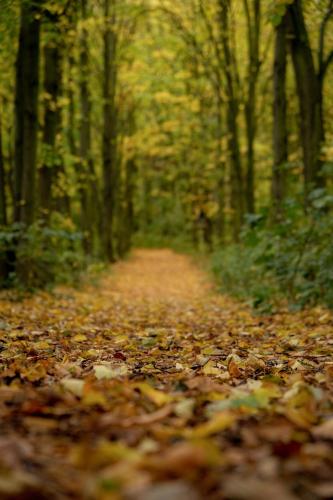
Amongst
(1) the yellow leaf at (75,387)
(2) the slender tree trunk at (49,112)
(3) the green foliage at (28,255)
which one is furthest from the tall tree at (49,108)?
(1) the yellow leaf at (75,387)

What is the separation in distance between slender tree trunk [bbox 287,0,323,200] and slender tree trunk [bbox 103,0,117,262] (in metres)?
8.83

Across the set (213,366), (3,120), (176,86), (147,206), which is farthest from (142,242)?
(213,366)

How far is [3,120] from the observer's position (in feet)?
53.5

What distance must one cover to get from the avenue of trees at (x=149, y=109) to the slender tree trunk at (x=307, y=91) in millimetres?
21

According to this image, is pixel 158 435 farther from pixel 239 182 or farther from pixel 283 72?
pixel 239 182

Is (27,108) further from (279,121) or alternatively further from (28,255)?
(279,121)

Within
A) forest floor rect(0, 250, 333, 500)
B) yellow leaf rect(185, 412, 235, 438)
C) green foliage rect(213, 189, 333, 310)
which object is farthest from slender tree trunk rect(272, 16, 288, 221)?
yellow leaf rect(185, 412, 235, 438)

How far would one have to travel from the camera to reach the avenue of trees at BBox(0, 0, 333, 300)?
28.3 feet

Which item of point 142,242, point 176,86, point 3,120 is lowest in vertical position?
point 142,242

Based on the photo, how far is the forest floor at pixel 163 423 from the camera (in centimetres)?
128

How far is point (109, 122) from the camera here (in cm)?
1895

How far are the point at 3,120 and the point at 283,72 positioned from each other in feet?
30.3

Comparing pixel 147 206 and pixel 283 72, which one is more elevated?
pixel 283 72

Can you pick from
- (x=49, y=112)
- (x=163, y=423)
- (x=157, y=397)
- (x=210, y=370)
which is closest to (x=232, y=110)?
(x=49, y=112)
